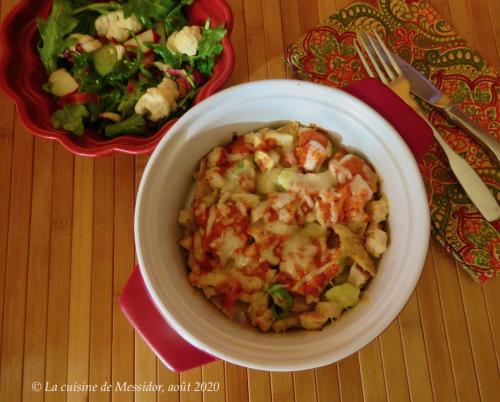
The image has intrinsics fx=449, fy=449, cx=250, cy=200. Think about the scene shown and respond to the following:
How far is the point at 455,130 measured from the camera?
36.2 inches

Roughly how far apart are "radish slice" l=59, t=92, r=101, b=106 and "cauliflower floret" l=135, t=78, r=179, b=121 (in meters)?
0.09

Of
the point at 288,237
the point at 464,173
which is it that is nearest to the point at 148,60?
the point at 288,237

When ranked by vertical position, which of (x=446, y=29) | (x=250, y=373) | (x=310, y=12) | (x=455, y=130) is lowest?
(x=250, y=373)

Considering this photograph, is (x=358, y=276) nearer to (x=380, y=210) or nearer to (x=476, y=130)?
(x=380, y=210)

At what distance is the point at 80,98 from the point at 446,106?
0.70 m

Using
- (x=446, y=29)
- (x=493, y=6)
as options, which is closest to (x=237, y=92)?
(x=446, y=29)

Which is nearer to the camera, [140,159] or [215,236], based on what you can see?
[215,236]

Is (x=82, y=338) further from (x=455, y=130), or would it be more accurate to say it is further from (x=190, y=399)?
(x=455, y=130)

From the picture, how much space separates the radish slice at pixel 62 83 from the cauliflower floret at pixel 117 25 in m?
0.11

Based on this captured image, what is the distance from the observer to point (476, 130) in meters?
0.88

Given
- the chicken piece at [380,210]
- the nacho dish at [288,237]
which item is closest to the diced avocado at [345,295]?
the nacho dish at [288,237]

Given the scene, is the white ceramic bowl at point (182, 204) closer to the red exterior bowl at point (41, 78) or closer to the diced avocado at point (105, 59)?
the red exterior bowl at point (41, 78)

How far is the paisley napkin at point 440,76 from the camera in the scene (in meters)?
0.86

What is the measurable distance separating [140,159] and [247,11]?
1.33 feet
